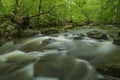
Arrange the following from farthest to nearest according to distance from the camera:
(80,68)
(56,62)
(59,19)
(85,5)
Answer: (85,5) < (59,19) < (56,62) < (80,68)

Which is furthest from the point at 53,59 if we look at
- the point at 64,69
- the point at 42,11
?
the point at 42,11

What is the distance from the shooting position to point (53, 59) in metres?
7.17

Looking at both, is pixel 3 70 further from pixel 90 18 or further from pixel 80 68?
pixel 90 18

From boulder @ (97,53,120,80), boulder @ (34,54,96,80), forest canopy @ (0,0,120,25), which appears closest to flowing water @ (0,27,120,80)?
boulder @ (34,54,96,80)

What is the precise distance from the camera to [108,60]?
22.2 ft

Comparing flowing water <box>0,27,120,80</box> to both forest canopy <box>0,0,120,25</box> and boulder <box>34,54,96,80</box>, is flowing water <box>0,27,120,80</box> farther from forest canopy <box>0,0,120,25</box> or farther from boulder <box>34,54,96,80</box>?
forest canopy <box>0,0,120,25</box>

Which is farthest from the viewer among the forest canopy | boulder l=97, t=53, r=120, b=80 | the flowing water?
the forest canopy

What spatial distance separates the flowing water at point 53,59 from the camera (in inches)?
240

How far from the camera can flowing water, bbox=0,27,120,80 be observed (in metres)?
6.11

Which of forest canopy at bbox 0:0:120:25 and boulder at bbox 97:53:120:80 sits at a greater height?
forest canopy at bbox 0:0:120:25

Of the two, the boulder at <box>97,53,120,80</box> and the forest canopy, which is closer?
the boulder at <box>97,53,120,80</box>

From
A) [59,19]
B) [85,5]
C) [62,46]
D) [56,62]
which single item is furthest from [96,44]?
[85,5]

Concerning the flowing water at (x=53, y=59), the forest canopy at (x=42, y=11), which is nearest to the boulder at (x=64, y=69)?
the flowing water at (x=53, y=59)

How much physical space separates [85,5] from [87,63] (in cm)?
1827
